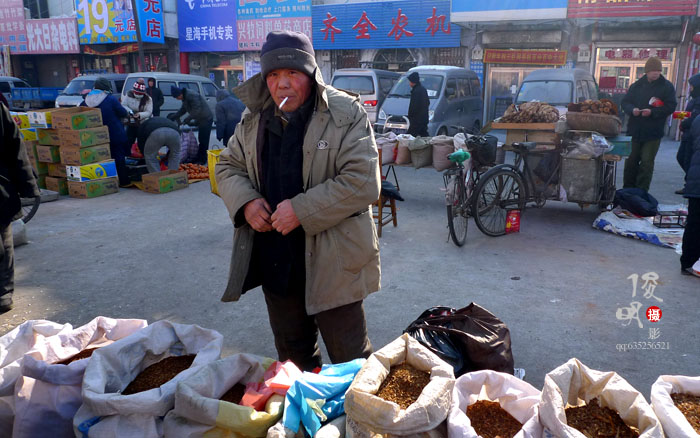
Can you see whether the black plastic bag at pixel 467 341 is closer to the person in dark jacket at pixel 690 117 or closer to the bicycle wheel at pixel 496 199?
the bicycle wheel at pixel 496 199

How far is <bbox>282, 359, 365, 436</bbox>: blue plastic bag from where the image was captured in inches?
69.7

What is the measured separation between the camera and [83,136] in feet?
26.9

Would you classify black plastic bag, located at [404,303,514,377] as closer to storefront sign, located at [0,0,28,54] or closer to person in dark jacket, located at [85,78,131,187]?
person in dark jacket, located at [85,78,131,187]

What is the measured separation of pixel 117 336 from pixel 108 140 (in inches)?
280

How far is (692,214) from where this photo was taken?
4.72 metres

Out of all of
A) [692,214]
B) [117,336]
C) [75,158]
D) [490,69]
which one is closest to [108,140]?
[75,158]

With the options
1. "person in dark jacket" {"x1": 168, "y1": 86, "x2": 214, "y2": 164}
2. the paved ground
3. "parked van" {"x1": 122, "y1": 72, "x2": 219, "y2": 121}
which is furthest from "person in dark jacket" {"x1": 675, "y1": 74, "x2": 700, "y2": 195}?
"parked van" {"x1": 122, "y1": 72, "x2": 219, "y2": 121}

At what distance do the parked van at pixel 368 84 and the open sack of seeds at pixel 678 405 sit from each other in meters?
12.4

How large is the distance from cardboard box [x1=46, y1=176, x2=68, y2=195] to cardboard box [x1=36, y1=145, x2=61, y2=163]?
31 centimetres

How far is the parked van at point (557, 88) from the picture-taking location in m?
11.5

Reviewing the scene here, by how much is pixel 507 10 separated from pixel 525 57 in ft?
5.09

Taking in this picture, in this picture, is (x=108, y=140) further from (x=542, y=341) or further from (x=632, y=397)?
(x=632, y=397)

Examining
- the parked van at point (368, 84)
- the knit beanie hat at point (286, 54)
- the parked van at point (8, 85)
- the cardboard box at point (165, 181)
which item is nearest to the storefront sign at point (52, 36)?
the parked van at point (8, 85)

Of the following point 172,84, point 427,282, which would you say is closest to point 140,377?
point 427,282
